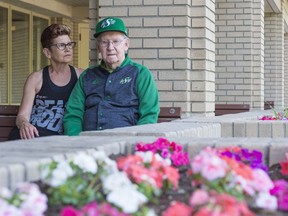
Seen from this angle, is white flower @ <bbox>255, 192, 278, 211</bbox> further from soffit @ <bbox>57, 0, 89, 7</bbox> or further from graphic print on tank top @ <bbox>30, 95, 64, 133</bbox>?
soffit @ <bbox>57, 0, 89, 7</bbox>

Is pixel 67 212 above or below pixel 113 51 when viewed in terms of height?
below

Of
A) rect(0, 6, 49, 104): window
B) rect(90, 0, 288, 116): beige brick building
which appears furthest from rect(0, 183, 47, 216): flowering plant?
rect(0, 6, 49, 104): window

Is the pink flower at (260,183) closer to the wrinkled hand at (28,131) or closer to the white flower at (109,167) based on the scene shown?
the white flower at (109,167)

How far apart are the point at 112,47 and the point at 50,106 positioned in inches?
25.5

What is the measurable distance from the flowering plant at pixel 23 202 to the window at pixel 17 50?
13.9m

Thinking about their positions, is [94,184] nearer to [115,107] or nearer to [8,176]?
[8,176]

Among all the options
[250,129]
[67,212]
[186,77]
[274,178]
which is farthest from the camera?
[186,77]

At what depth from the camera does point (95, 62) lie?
700cm

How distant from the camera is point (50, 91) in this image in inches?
216

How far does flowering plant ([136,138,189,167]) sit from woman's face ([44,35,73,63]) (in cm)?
269

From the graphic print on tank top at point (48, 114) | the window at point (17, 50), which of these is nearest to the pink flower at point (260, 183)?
the graphic print on tank top at point (48, 114)

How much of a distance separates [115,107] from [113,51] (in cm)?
36

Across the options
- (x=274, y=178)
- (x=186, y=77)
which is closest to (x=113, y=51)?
(x=186, y=77)

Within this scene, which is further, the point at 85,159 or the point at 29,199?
the point at 85,159
